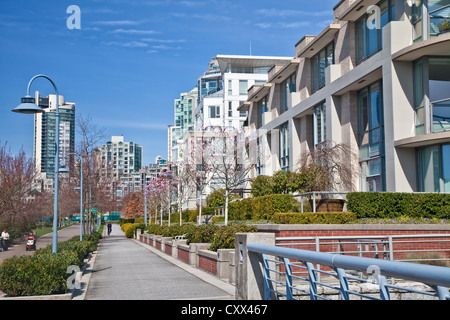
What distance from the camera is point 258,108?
162 ft

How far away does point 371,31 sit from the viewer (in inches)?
1048

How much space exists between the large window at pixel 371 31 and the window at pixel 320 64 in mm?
3423

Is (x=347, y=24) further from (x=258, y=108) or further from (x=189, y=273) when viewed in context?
(x=258, y=108)

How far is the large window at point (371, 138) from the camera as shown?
84.2 ft

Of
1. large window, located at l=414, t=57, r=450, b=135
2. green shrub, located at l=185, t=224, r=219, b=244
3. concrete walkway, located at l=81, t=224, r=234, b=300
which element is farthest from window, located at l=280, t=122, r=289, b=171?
concrete walkway, located at l=81, t=224, r=234, b=300

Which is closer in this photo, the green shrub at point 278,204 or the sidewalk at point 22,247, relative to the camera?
the green shrub at point 278,204

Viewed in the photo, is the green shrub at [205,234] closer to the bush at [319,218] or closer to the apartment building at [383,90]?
the bush at [319,218]

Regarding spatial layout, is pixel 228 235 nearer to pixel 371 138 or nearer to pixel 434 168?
pixel 434 168

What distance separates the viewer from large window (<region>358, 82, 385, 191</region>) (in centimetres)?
2566

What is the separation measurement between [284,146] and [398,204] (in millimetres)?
21583

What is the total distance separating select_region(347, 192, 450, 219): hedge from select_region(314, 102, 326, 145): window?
41.9ft

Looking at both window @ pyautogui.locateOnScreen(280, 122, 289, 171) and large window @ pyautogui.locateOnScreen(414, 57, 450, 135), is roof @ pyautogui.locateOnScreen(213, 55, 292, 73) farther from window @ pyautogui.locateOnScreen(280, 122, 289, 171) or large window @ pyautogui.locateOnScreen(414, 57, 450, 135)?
large window @ pyautogui.locateOnScreen(414, 57, 450, 135)

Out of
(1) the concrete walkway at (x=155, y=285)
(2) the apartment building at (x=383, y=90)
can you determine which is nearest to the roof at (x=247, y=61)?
(2) the apartment building at (x=383, y=90)
